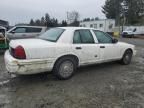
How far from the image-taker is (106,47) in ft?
19.0

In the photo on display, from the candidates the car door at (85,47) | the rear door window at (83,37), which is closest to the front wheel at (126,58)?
the car door at (85,47)

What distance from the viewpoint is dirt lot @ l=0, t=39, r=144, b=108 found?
362 cm

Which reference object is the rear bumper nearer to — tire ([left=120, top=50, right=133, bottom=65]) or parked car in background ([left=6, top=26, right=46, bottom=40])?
tire ([left=120, top=50, right=133, bottom=65])

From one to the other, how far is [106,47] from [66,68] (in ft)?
5.69

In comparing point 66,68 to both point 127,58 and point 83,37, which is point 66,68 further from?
point 127,58

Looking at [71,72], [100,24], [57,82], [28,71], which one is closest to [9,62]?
[28,71]

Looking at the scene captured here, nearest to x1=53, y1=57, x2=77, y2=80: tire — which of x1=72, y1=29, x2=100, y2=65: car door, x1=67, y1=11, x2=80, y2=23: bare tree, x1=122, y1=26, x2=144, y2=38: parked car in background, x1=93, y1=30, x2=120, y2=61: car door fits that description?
x1=72, y1=29, x2=100, y2=65: car door

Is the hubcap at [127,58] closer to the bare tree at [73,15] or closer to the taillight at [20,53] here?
the taillight at [20,53]

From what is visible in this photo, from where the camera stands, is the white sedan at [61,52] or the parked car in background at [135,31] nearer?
the white sedan at [61,52]

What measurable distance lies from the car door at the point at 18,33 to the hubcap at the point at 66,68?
25.3 ft

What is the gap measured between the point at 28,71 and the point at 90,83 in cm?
177

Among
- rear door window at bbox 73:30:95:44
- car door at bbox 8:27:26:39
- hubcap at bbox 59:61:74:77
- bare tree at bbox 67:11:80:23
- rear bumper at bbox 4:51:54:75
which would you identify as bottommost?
hubcap at bbox 59:61:74:77

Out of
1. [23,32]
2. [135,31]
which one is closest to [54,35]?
[23,32]

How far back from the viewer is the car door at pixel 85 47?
16.6ft
